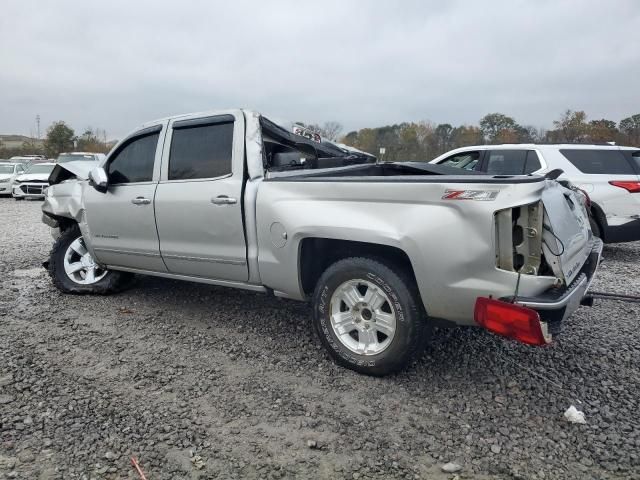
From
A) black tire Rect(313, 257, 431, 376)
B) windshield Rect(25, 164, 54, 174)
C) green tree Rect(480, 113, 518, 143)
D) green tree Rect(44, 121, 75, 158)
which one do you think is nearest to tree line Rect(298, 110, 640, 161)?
green tree Rect(480, 113, 518, 143)

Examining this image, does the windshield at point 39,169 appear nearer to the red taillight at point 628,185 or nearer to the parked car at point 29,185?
the parked car at point 29,185

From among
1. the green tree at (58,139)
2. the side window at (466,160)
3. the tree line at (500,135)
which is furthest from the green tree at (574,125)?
the green tree at (58,139)

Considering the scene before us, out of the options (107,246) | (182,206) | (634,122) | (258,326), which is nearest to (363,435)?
(258,326)

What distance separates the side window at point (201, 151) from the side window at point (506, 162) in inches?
187

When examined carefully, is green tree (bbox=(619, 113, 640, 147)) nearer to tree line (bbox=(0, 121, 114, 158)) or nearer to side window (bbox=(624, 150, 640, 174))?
side window (bbox=(624, 150, 640, 174))

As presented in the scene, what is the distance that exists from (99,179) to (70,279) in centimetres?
131

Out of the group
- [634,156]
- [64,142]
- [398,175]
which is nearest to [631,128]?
[634,156]

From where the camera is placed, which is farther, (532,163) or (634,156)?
(532,163)

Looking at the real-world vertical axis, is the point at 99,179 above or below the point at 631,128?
below

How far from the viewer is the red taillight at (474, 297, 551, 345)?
256 centimetres

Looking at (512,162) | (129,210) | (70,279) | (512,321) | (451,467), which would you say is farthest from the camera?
(512,162)

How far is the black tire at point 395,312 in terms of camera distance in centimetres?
302

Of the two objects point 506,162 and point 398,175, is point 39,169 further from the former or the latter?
point 398,175

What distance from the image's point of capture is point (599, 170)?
6.97 metres
